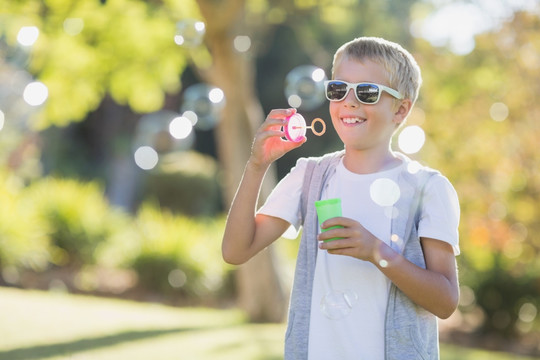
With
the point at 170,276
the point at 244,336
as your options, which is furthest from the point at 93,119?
the point at 244,336

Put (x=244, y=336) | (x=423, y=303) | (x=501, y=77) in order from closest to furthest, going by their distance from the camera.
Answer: (x=423, y=303) < (x=244, y=336) < (x=501, y=77)

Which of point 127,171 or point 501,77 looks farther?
point 127,171

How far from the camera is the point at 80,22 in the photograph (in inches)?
325

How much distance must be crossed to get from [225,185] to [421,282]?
749 centimetres

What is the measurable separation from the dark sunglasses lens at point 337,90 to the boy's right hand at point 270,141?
0.13 meters

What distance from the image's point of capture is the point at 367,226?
7.68 ft

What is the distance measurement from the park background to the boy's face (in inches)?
131

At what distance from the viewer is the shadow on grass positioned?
5.16 meters

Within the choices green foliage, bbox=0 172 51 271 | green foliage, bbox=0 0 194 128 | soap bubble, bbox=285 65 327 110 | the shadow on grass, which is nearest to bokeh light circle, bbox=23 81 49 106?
green foliage, bbox=0 0 194 128

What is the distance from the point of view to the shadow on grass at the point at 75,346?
5156mm

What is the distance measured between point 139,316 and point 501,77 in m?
5.95

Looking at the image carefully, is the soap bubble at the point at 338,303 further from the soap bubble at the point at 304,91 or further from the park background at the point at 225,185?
the park background at the point at 225,185

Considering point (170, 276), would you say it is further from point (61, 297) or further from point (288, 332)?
point (288, 332)

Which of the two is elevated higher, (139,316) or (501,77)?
(501,77)
